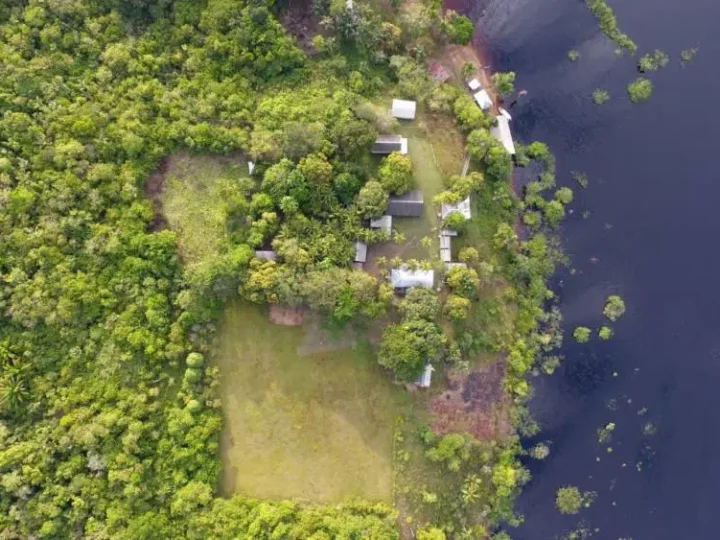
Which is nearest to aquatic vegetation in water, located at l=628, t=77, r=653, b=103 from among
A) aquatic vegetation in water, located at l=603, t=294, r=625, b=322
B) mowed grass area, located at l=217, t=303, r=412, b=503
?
aquatic vegetation in water, located at l=603, t=294, r=625, b=322

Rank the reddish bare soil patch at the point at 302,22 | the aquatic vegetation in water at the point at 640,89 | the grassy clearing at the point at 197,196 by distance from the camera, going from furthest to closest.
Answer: the aquatic vegetation in water at the point at 640,89
the reddish bare soil patch at the point at 302,22
the grassy clearing at the point at 197,196

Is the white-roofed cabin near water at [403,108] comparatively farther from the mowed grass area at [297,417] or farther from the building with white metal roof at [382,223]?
the mowed grass area at [297,417]

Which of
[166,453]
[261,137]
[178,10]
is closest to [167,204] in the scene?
[261,137]

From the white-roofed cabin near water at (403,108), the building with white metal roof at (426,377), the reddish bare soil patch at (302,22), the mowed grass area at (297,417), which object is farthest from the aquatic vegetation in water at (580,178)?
the reddish bare soil patch at (302,22)

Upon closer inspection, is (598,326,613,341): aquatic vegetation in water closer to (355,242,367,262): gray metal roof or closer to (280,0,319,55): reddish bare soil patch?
(355,242,367,262): gray metal roof

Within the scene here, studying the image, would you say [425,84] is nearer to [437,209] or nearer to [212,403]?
[437,209]
